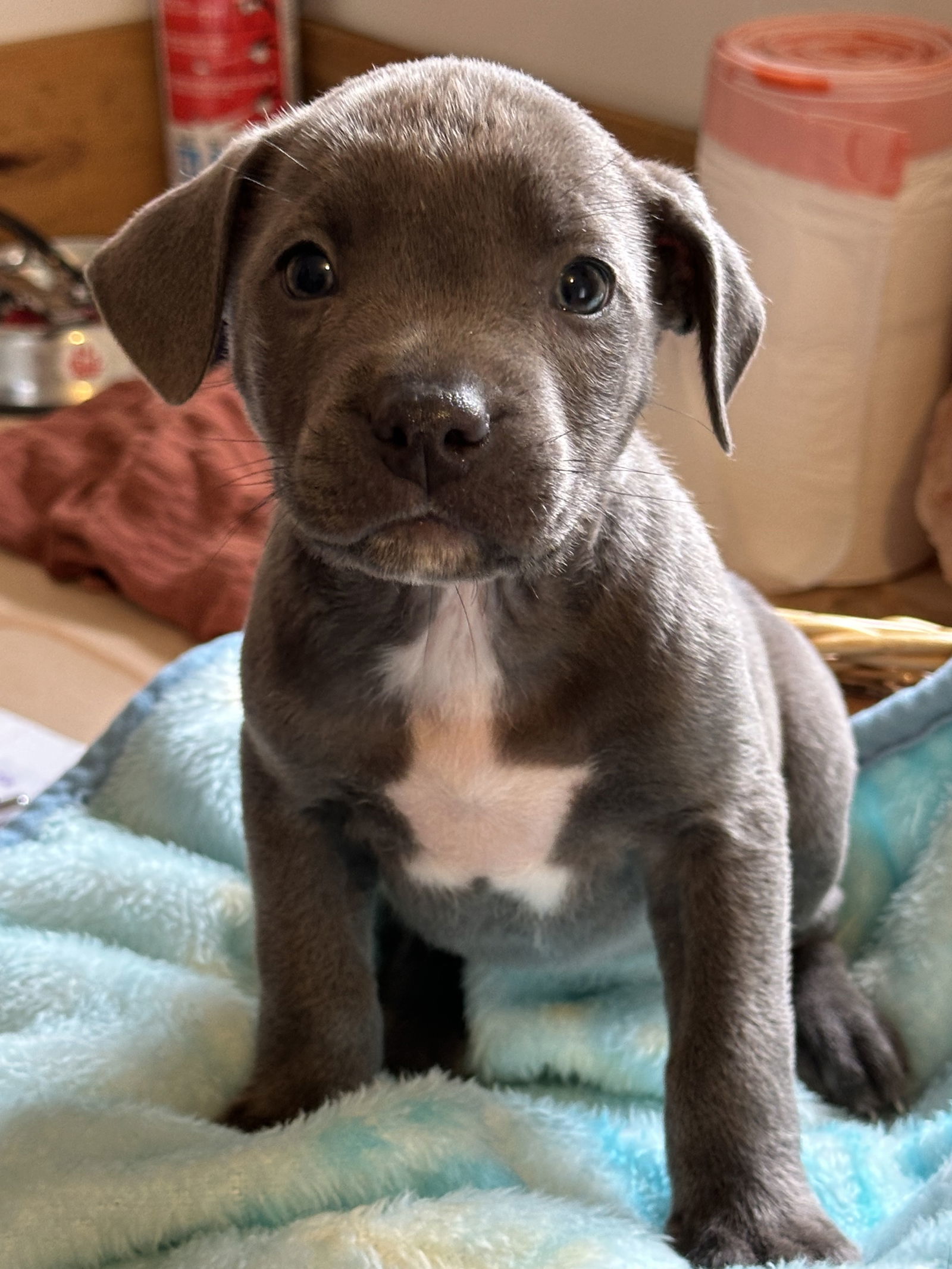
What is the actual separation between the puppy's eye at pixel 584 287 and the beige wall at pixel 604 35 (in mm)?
1861

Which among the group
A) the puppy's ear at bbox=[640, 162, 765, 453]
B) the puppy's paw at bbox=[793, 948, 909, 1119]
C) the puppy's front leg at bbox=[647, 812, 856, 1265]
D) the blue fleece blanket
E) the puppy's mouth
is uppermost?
the puppy's ear at bbox=[640, 162, 765, 453]

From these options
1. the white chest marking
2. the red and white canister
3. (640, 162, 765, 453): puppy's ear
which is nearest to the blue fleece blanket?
the white chest marking

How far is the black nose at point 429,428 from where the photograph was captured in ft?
3.82

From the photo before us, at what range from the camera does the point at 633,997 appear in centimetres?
192

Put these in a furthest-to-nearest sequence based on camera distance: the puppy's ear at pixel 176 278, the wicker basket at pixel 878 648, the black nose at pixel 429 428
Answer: the wicker basket at pixel 878 648
the puppy's ear at pixel 176 278
the black nose at pixel 429 428

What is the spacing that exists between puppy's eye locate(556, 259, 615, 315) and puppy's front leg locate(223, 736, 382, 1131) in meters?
0.59

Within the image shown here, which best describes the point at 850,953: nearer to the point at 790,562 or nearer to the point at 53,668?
the point at 790,562

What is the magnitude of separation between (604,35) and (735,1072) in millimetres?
2575

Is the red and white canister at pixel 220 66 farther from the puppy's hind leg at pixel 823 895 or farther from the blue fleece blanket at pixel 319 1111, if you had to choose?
the puppy's hind leg at pixel 823 895

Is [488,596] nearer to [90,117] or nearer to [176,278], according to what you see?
[176,278]

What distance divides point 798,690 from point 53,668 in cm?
158

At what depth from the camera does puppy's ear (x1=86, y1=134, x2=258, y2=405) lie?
1.44 m

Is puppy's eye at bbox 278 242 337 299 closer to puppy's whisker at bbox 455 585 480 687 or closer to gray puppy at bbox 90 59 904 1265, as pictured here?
gray puppy at bbox 90 59 904 1265

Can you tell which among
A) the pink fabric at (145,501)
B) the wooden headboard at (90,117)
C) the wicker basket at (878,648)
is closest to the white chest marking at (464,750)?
the wicker basket at (878,648)
